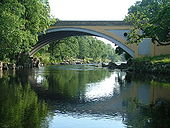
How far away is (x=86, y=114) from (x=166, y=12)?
22860mm

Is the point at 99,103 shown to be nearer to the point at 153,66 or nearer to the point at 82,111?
the point at 82,111

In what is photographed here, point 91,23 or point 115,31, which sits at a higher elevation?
point 91,23

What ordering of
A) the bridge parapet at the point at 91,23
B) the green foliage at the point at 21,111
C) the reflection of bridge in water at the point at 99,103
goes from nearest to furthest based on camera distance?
the green foliage at the point at 21,111 → the reflection of bridge in water at the point at 99,103 → the bridge parapet at the point at 91,23

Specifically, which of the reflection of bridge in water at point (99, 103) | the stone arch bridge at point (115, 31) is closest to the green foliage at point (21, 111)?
the reflection of bridge in water at point (99, 103)


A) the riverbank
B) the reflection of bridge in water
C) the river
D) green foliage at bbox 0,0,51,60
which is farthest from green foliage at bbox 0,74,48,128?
the riverbank

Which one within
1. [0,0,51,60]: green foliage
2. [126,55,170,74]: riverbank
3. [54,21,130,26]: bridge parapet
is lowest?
[126,55,170,74]: riverbank

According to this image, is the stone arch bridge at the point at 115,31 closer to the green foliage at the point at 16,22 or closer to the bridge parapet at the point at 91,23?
the bridge parapet at the point at 91,23

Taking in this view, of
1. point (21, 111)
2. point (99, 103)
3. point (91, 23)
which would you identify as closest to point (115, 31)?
point (91, 23)

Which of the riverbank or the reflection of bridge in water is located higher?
the riverbank

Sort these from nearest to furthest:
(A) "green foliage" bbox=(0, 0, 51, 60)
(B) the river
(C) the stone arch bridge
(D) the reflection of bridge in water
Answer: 1. (B) the river
2. (D) the reflection of bridge in water
3. (A) "green foliage" bbox=(0, 0, 51, 60)
4. (C) the stone arch bridge

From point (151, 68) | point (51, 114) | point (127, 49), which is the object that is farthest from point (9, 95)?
point (127, 49)

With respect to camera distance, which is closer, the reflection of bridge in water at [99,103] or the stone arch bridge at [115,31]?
the reflection of bridge in water at [99,103]

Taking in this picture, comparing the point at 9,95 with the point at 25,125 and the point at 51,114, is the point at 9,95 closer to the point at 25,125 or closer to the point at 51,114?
the point at 51,114

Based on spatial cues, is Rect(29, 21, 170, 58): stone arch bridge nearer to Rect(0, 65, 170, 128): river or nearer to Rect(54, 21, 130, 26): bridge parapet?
Rect(54, 21, 130, 26): bridge parapet
